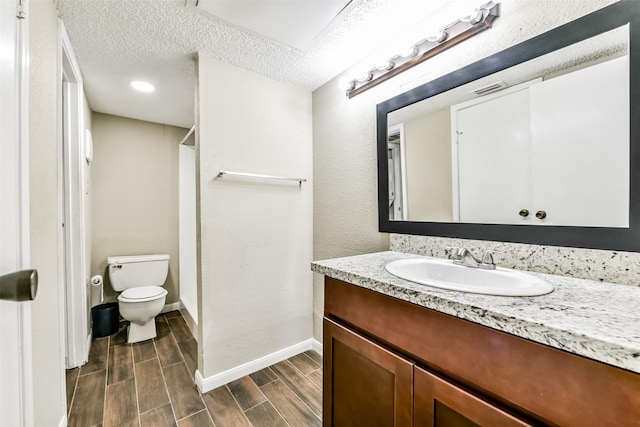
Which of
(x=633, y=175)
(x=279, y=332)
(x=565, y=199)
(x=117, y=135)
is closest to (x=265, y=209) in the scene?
(x=279, y=332)

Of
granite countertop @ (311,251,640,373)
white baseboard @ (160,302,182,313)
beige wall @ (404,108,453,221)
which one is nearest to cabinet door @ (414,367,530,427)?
granite countertop @ (311,251,640,373)

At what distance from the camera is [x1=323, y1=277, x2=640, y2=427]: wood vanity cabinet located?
50 cm

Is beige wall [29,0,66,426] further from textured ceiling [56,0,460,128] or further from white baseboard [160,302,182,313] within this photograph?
white baseboard [160,302,182,313]

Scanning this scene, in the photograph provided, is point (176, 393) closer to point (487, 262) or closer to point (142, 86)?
point (487, 262)

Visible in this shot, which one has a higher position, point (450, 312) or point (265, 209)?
point (265, 209)

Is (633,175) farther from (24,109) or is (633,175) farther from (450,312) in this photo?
(24,109)

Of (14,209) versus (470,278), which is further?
(470,278)

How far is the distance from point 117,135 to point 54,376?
2318 millimetres

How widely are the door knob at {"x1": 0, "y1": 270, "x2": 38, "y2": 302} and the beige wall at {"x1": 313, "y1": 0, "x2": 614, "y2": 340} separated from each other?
1452 mm

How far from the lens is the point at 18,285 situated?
0.53 m

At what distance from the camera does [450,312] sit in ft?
2.26

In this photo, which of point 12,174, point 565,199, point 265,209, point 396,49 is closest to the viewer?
point 12,174

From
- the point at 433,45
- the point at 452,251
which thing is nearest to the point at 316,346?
the point at 452,251

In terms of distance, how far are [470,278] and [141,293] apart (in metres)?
2.52
